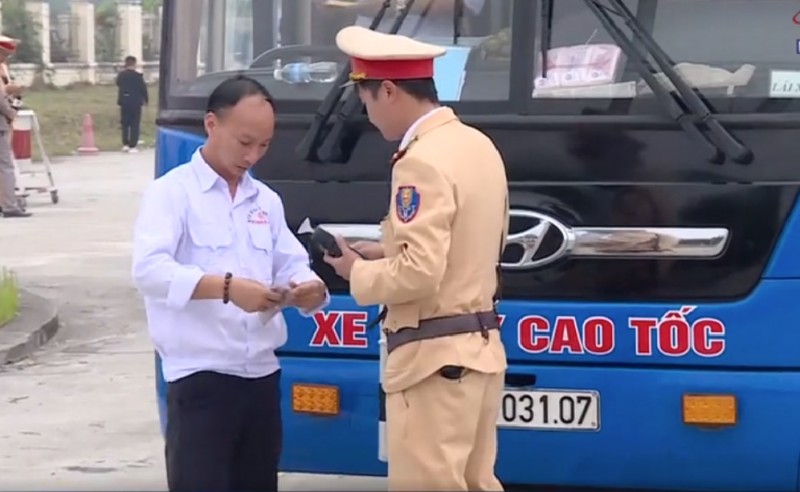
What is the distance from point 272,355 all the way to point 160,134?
1.26 m

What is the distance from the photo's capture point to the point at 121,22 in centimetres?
5441

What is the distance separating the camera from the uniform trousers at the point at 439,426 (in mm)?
3754

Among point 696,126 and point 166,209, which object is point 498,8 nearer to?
point 696,126

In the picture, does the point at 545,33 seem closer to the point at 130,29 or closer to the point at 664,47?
the point at 664,47

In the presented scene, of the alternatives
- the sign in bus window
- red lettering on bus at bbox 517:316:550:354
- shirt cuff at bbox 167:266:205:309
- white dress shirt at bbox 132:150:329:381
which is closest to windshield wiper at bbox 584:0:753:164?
the sign in bus window

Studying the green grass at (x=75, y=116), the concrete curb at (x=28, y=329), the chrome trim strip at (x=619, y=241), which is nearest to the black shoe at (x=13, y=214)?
the concrete curb at (x=28, y=329)

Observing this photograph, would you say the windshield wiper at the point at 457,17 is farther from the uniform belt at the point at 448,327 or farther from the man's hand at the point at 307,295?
the uniform belt at the point at 448,327

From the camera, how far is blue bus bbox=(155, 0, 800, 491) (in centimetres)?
452

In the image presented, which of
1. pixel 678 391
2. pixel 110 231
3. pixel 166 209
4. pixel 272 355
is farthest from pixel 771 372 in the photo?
pixel 110 231

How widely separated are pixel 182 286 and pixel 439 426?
0.73 meters

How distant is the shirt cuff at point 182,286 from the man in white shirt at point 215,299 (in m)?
0.06

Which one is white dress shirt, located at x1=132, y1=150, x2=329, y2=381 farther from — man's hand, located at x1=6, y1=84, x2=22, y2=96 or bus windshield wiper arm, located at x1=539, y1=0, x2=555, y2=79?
man's hand, located at x1=6, y1=84, x2=22, y2=96

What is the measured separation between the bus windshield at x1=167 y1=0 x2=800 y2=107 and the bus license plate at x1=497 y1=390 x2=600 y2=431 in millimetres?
902

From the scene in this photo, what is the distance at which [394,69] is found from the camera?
145 inches
